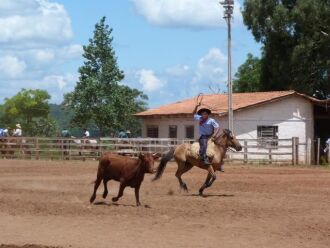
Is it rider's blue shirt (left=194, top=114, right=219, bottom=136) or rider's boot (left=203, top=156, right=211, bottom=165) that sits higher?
rider's blue shirt (left=194, top=114, right=219, bottom=136)

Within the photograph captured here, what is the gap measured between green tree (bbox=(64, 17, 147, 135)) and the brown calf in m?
29.8

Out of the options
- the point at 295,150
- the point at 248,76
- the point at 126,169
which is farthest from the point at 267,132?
the point at 126,169

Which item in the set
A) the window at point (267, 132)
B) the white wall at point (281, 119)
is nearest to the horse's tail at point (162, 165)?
the white wall at point (281, 119)

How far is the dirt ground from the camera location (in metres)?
11.5

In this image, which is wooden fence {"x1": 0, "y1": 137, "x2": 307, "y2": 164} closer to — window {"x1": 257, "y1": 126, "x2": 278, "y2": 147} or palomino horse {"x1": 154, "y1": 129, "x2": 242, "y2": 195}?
window {"x1": 257, "y1": 126, "x2": 278, "y2": 147}

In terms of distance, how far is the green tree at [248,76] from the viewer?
56737 millimetres

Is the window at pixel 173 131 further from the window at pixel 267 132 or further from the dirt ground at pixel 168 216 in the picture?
the dirt ground at pixel 168 216

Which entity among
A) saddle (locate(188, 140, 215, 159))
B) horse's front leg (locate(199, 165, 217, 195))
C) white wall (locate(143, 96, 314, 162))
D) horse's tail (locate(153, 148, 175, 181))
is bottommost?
horse's front leg (locate(199, 165, 217, 195))

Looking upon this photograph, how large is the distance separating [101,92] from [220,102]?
25.6ft

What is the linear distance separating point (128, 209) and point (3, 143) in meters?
25.2

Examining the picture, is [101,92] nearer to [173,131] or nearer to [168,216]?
[173,131]

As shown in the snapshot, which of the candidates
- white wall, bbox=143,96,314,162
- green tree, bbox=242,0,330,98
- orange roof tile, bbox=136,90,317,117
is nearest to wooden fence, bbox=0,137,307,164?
white wall, bbox=143,96,314,162

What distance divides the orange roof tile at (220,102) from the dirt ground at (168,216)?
17804 mm

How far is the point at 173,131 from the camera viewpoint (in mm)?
43625
